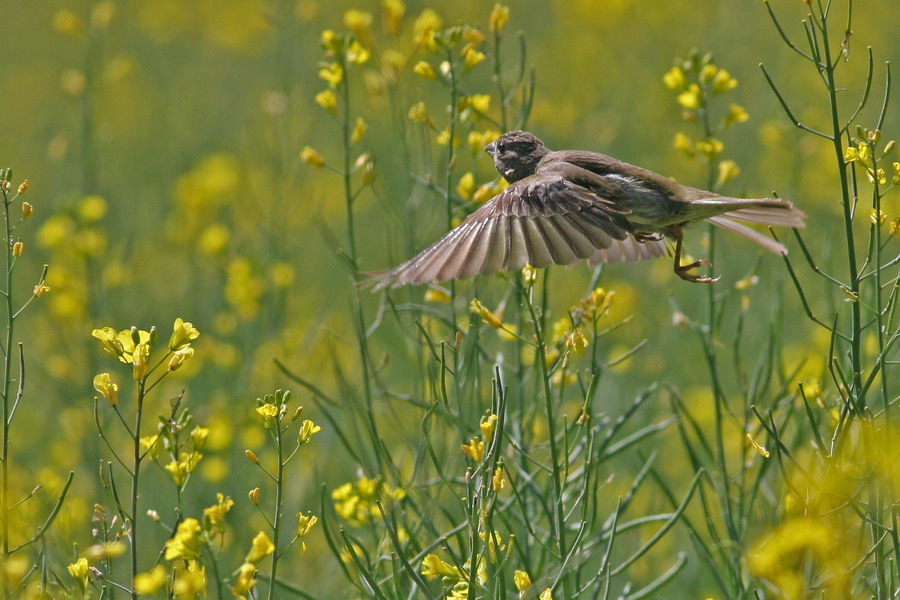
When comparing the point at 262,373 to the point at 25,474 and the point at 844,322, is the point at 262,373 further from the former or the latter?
the point at 844,322

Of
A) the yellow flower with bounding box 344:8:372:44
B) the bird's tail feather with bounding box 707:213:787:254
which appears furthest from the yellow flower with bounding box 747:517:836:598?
the yellow flower with bounding box 344:8:372:44

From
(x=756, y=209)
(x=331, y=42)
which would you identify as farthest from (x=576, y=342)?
(x=331, y=42)

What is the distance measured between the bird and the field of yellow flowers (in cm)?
12

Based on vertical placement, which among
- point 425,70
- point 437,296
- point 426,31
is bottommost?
point 437,296

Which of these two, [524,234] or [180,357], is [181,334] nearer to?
[180,357]

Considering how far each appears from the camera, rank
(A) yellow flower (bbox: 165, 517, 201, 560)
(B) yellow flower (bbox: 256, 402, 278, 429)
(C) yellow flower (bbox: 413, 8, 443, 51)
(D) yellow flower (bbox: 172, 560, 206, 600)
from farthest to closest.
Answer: (C) yellow flower (bbox: 413, 8, 443, 51)
(B) yellow flower (bbox: 256, 402, 278, 429)
(A) yellow flower (bbox: 165, 517, 201, 560)
(D) yellow flower (bbox: 172, 560, 206, 600)

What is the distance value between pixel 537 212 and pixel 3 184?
147 centimetres

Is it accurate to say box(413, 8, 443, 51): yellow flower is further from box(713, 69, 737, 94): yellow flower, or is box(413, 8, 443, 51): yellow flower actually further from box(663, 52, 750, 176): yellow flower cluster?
box(713, 69, 737, 94): yellow flower

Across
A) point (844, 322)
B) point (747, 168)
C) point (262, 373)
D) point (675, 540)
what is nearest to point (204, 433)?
point (844, 322)

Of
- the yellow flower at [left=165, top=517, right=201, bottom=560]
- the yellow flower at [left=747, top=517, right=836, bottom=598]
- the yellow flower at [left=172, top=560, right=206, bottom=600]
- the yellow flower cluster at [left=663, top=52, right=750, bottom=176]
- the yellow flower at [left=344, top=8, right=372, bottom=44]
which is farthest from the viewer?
the yellow flower at [left=344, top=8, right=372, bottom=44]

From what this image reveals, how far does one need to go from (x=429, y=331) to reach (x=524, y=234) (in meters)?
0.53

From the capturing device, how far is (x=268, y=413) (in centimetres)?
247

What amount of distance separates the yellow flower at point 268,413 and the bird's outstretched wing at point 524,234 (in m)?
0.44

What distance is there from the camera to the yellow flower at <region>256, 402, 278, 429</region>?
2.46m
